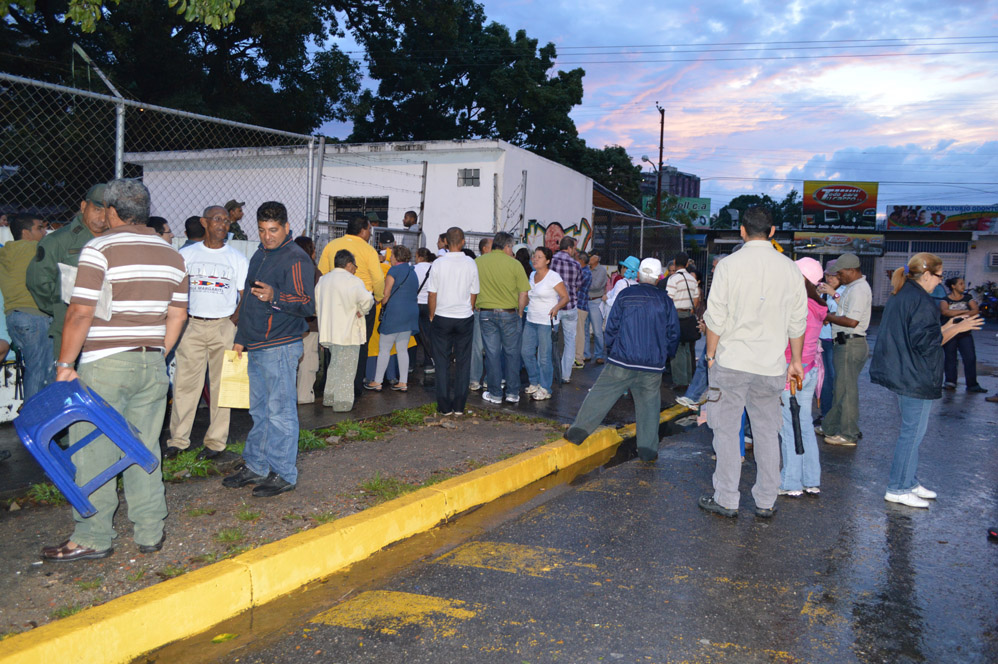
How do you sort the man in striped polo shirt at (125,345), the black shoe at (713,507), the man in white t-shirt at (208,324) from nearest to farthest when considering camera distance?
the man in striped polo shirt at (125,345), the black shoe at (713,507), the man in white t-shirt at (208,324)

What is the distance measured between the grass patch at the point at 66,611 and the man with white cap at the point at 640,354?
13.8ft

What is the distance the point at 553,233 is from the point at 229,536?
8.43m

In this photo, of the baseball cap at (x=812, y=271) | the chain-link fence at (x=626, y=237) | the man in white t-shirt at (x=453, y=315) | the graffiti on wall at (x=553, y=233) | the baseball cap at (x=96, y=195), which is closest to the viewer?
the baseball cap at (x=96, y=195)

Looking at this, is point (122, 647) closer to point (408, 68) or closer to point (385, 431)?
point (385, 431)

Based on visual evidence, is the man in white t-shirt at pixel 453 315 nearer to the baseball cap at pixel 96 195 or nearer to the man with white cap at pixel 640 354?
the man with white cap at pixel 640 354

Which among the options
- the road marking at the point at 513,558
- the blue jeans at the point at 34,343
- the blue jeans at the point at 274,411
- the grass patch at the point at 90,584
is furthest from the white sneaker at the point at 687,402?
the blue jeans at the point at 34,343

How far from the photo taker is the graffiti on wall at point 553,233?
38.4 ft

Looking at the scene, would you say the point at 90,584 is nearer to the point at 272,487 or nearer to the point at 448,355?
the point at 272,487

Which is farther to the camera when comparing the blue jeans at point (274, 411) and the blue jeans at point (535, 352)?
the blue jeans at point (535, 352)

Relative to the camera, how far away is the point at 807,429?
5832 millimetres

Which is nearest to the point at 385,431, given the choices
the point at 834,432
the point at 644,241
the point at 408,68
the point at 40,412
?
the point at 40,412

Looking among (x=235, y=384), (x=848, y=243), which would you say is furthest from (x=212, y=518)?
(x=848, y=243)

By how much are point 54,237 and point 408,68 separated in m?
30.0

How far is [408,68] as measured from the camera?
1307 inches
